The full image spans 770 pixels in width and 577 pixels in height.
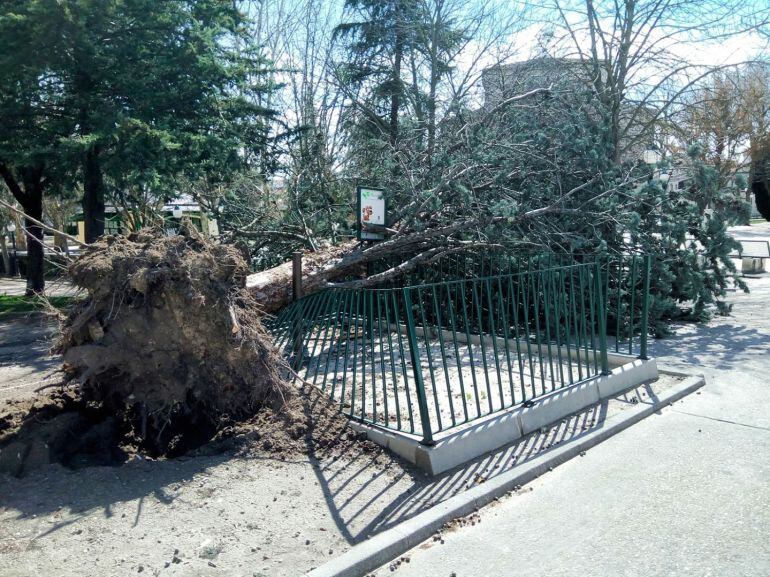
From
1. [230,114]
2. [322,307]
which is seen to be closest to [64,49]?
[230,114]

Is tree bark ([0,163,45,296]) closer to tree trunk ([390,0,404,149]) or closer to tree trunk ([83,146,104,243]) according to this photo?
tree trunk ([83,146,104,243])

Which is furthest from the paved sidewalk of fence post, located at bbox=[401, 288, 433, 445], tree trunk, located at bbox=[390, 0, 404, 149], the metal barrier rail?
the metal barrier rail

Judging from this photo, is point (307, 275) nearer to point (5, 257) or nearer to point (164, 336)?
point (164, 336)

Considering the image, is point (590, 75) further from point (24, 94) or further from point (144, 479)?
point (144, 479)

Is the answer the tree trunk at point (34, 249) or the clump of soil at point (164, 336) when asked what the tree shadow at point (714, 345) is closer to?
the clump of soil at point (164, 336)

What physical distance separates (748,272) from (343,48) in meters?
13.1

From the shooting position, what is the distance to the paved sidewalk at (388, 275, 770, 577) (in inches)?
138

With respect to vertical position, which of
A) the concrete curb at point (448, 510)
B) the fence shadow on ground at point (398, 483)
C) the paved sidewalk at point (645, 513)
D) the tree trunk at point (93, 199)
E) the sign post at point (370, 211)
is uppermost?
the tree trunk at point (93, 199)

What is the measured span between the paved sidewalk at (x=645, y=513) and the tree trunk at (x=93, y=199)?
33.8ft

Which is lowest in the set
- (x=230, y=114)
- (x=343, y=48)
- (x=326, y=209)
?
(x=326, y=209)

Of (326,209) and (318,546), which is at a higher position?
(326,209)

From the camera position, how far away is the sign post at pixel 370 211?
25.9ft

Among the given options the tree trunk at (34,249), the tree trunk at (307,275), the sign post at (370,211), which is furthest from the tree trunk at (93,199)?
the sign post at (370,211)

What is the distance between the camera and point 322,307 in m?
5.92
